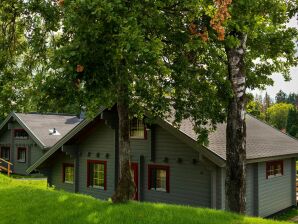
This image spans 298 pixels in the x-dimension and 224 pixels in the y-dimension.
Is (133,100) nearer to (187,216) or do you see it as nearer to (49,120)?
(187,216)

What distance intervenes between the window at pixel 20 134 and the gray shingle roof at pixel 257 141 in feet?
77.6

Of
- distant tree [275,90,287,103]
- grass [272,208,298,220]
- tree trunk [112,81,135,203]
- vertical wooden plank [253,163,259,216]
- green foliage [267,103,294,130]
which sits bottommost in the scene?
grass [272,208,298,220]

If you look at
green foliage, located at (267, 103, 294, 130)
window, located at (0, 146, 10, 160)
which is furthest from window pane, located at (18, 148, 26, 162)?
green foliage, located at (267, 103, 294, 130)

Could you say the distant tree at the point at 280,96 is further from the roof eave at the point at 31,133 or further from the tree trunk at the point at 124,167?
the tree trunk at the point at 124,167

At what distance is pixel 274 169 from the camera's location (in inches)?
805

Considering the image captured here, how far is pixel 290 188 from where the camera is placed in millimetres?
21891

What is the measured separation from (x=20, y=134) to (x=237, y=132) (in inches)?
1288

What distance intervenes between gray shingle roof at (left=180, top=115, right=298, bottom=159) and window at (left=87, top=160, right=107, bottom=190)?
5.55 m

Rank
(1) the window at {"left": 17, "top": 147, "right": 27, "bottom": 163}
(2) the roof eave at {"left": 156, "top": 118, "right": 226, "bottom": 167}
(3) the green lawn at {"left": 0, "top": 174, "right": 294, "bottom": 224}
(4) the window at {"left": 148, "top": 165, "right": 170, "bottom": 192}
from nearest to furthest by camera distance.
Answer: (3) the green lawn at {"left": 0, "top": 174, "right": 294, "bottom": 224} < (2) the roof eave at {"left": 156, "top": 118, "right": 226, "bottom": 167} < (4) the window at {"left": 148, "top": 165, "right": 170, "bottom": 192} < (1) the window at {"left": 17, "top": 147, "right": 27, "bottom": 163}

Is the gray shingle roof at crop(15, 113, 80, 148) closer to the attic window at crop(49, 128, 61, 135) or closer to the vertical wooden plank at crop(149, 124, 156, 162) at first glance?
the attic window at crop(49, 128, 61, 135)

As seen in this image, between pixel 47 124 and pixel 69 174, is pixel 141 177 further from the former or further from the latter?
pixel 47 124

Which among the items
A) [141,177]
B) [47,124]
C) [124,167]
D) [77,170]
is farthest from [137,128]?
[47,124]

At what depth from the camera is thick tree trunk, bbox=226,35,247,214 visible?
11727mm

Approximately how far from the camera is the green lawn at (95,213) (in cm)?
952
